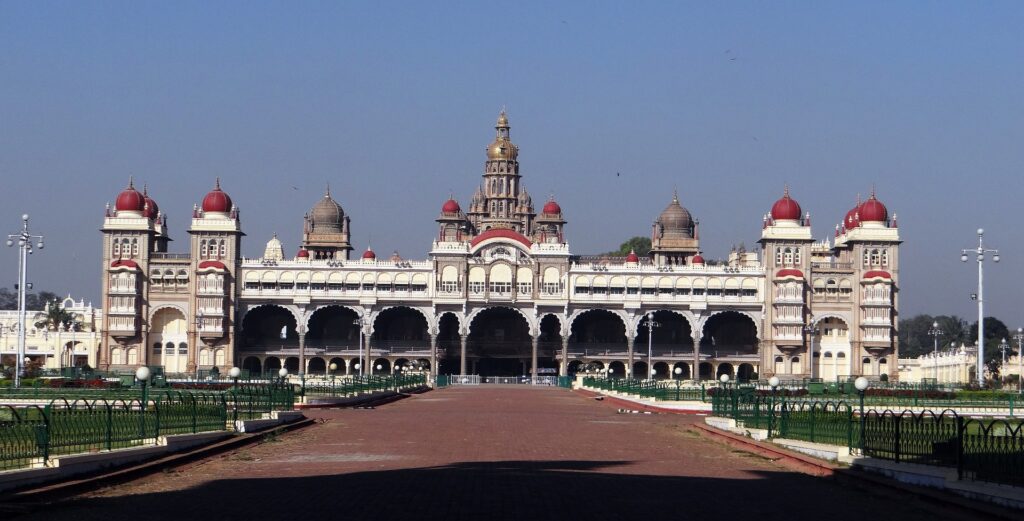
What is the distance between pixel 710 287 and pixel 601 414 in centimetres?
6691

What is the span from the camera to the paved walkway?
1752 centimetres

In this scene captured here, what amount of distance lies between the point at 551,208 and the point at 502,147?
8.12 m

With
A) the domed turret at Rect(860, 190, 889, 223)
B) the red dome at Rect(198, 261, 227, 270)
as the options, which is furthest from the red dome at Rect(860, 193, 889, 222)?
the red dome at Rect(198, 261, 227, 270)

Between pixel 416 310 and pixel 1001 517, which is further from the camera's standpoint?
pixel 416 310

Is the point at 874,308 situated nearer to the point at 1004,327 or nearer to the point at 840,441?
the point at 1004,327

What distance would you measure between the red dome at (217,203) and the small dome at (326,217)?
11.0 metres

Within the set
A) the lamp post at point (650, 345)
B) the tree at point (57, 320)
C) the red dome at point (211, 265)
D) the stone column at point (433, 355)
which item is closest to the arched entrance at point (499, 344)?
the stone column at point (433, 355)

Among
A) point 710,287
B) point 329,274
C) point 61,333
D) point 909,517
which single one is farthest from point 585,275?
point 909,517

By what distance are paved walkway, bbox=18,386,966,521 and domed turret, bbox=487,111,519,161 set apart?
102 meters

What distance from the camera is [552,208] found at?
131125mm

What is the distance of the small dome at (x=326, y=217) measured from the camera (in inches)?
4980

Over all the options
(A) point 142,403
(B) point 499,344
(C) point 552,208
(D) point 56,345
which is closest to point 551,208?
(C) point 552,208

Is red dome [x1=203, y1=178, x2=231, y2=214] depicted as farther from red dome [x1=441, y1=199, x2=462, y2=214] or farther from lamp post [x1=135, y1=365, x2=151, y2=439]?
lamp post [x1=135, y1=365, x2=151, y2=439]

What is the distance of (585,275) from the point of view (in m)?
114
